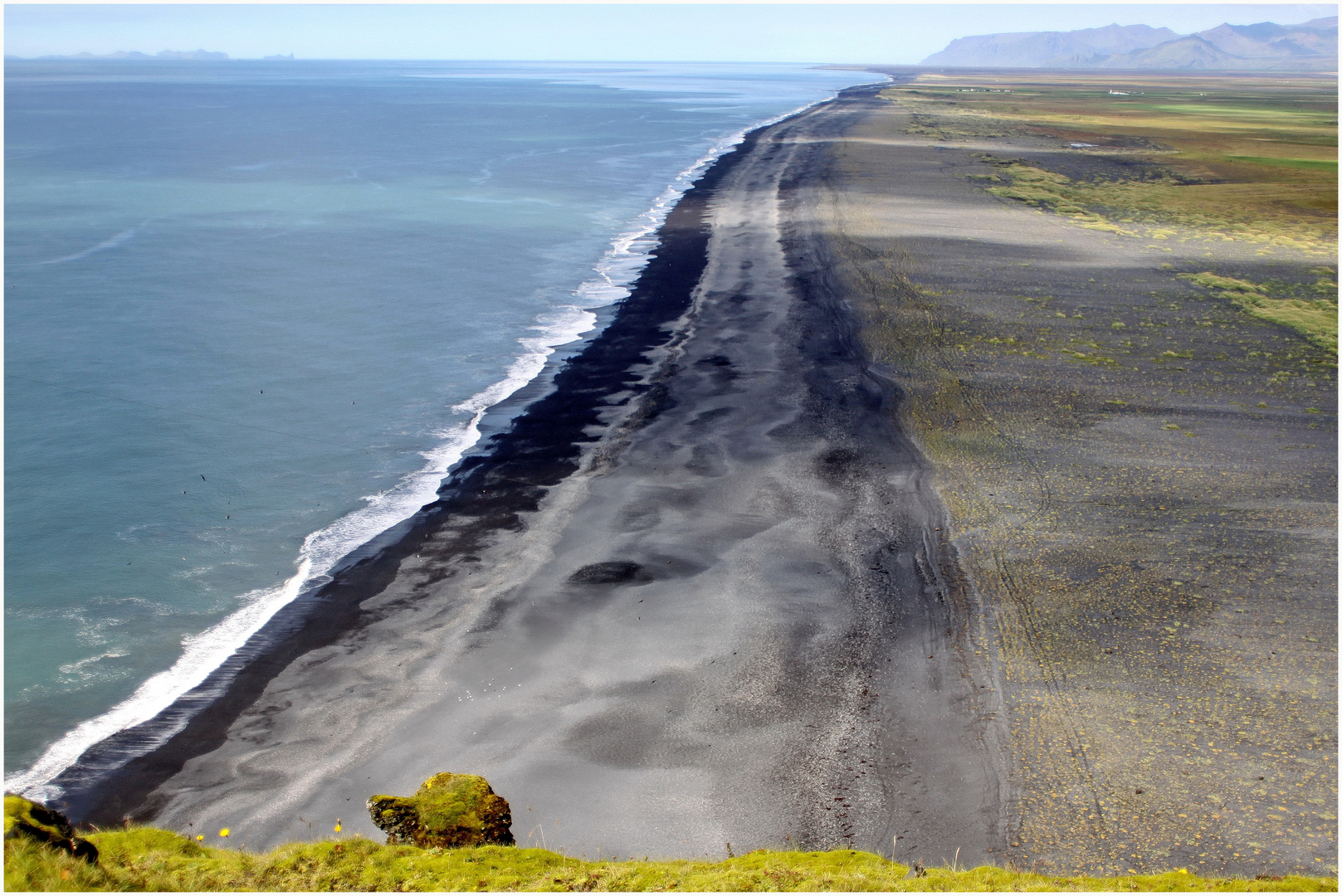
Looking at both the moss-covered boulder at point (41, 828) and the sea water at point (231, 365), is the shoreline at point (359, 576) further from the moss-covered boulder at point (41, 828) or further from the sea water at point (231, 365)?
the moss-covered boulder at point (41, 828)

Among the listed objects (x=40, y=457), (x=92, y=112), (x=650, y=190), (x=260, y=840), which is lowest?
(x=260, y=840)

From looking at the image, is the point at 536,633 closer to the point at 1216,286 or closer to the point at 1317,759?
the point at 1317,759

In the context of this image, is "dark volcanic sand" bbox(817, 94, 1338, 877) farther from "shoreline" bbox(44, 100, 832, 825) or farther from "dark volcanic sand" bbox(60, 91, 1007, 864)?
"shoreline" bbox(44, 100, 832, 825)

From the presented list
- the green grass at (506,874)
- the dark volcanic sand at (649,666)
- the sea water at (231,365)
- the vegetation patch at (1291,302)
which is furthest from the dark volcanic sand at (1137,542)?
the sea water at (231,365)

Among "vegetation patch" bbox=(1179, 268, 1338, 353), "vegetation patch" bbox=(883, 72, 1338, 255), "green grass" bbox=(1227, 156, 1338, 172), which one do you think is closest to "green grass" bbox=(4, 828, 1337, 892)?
"vegetation patch" bbox=(1179, 268, 1338, 353)

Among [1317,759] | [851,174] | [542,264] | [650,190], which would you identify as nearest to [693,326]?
[542,264]

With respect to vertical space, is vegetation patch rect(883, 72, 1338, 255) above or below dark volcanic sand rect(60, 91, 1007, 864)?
above
